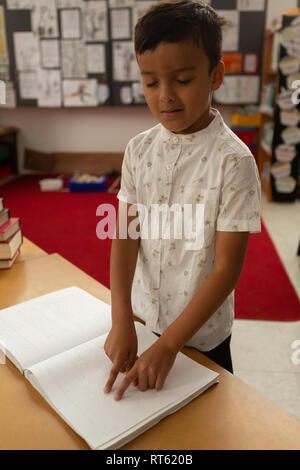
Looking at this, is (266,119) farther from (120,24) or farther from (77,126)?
(77,126)

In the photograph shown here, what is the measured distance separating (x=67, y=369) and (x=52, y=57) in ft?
14.3

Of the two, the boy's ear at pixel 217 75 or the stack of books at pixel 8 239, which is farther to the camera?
the stack of books at pixel 8 239

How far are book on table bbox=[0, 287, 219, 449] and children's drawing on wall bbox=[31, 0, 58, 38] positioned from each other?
13.6ft

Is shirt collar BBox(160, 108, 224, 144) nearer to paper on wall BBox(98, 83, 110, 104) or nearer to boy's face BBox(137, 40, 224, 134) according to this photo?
boy's face BBox(137, 40, 224, 134)

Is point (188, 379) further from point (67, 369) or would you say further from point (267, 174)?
point (267, 174)

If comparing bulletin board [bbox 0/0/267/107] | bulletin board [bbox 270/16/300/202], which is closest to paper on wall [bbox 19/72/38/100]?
bulletin board [bbox 0/0/267/107]

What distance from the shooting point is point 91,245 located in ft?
9.30

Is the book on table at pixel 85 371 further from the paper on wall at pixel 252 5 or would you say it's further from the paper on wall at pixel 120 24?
the paper on wall at pixel 252 5

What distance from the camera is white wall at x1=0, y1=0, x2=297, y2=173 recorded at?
4.66 meters

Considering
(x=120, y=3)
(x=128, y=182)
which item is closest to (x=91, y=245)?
(x=128, y=182)

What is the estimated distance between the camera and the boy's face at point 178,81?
659mm

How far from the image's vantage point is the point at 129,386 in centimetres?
64

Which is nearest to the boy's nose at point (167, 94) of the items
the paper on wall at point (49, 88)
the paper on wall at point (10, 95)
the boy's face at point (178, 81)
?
the boy's face at point (178, 81)

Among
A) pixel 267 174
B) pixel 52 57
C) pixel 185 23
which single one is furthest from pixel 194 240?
pixel 52 57
